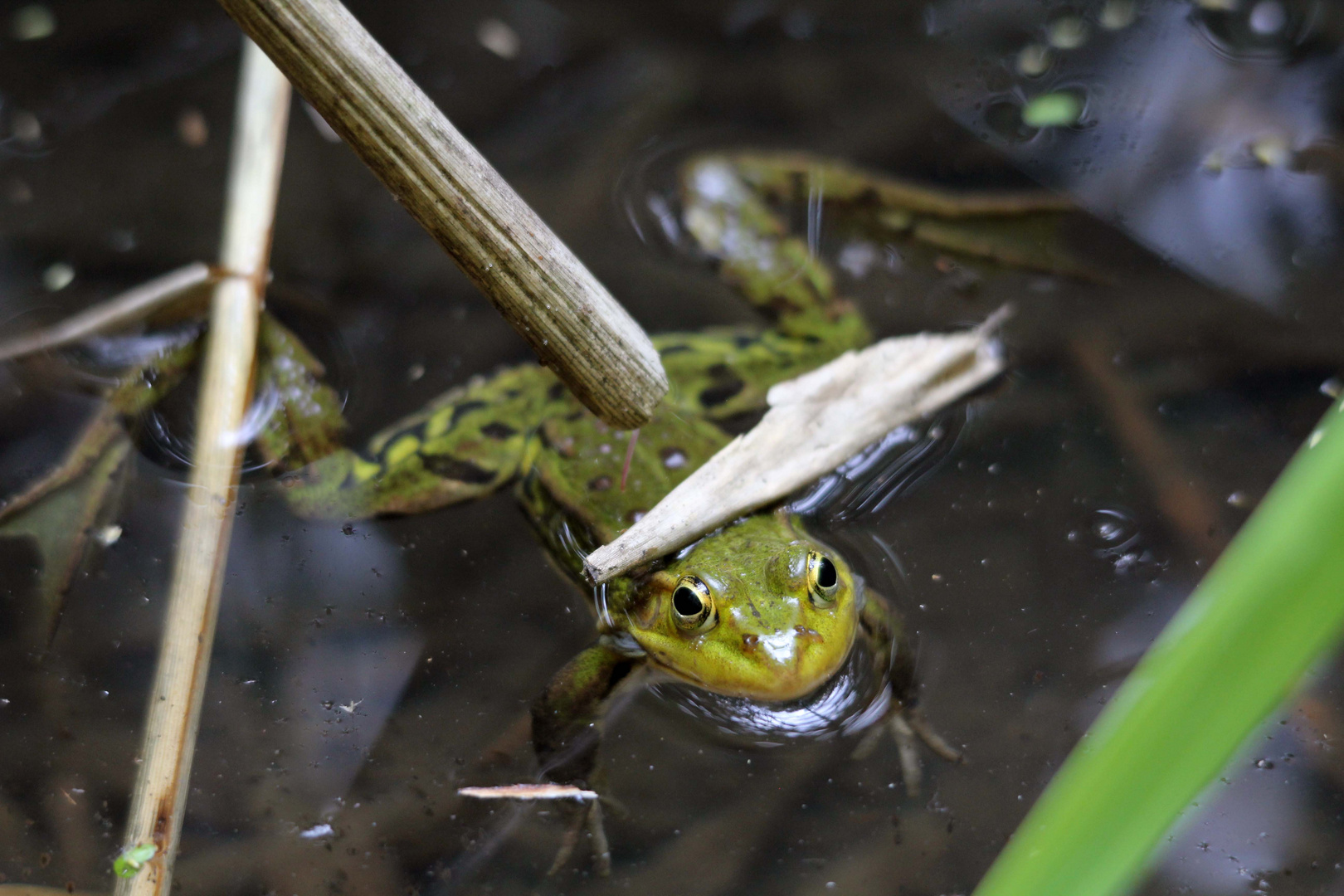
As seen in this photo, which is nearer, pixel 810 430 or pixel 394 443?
pixel 810 430

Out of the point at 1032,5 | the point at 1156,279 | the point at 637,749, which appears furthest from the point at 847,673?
the point at 1032,5

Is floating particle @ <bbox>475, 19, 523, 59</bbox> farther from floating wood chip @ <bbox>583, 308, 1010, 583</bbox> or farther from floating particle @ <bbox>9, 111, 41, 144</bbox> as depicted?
floating wood chip @ <bbox>583, 308, 1010, 583</bbox>

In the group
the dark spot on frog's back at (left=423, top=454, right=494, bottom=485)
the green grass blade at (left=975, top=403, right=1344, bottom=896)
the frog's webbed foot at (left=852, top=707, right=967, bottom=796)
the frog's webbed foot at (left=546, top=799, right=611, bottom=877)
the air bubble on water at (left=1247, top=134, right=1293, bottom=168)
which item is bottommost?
the frog's webbed foot at (left=546, top=799, right=611, bottom=877)

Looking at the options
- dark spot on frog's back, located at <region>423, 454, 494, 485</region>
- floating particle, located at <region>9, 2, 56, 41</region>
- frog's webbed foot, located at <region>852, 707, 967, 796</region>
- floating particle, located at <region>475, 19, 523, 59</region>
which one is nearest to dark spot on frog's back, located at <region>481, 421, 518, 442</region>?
dark spot on frog's back, located at <region>423, 454, 494, 485</region>

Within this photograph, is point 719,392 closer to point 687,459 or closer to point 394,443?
point 687,459

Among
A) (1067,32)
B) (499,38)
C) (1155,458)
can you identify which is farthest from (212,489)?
(1067,32)

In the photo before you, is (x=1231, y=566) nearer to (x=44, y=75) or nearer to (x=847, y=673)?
(x=847, y=673)

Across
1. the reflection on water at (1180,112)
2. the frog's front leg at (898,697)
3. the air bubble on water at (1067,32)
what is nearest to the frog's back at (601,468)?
the frog's front leg at (898,697)
